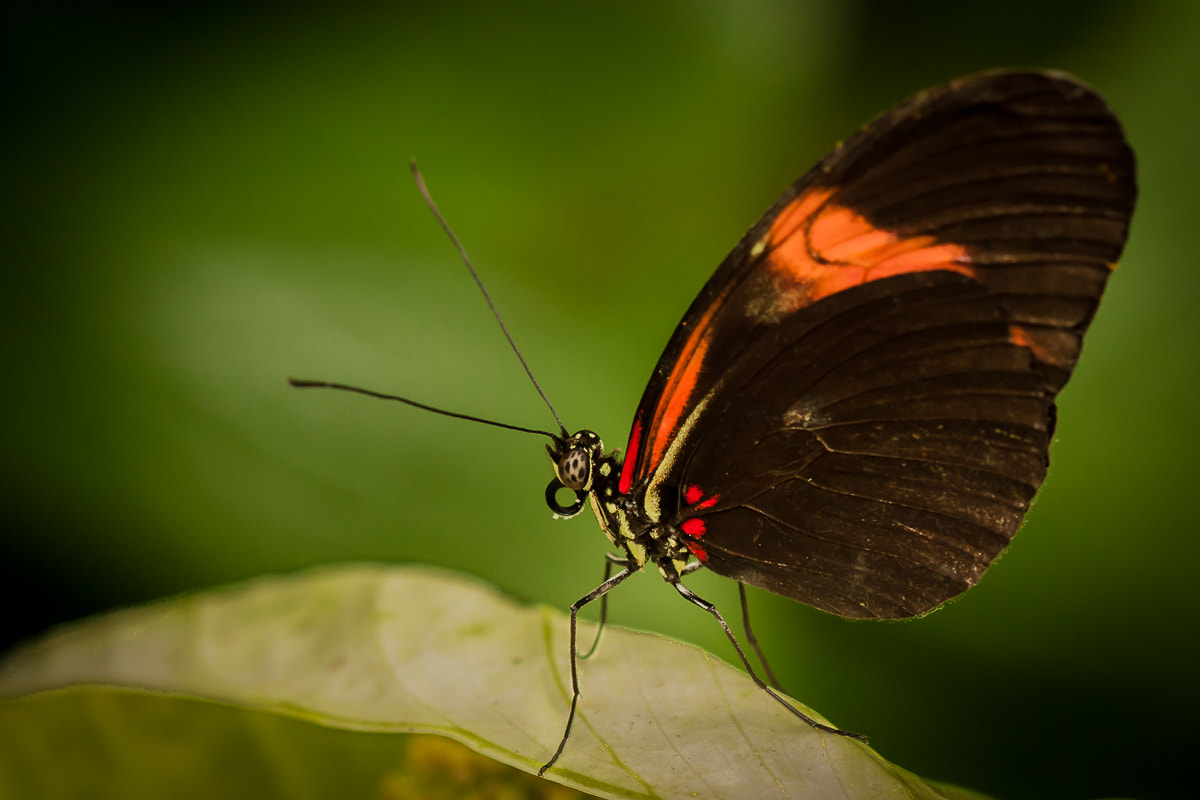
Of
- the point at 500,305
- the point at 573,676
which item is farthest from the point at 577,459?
the point at 500,305

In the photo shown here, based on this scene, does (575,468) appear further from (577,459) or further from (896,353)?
(896,353)

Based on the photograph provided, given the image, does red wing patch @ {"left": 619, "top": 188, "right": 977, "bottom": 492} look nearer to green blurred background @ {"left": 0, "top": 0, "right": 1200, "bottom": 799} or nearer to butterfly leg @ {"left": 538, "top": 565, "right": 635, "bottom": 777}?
butterfly leg @ {"left": 538, "top": 565, "right": 635, "bottom": 777}

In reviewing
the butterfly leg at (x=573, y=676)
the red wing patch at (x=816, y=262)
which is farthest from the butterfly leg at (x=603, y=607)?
the red wing patch at (x=816, y=262)

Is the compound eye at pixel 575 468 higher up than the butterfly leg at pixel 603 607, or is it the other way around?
the compound eye at pixel 575 468

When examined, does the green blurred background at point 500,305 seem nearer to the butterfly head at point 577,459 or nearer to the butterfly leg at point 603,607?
the butterfly leg at point 603,607

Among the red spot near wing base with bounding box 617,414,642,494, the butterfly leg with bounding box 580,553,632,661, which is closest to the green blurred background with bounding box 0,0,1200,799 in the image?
the butterfly leg with bounding box 580,553,632,661

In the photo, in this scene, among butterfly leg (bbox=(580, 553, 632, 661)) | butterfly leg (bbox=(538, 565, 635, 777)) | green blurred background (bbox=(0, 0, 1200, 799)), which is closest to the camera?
butterfly leg (bbox=(538, 565, 635, 777))
